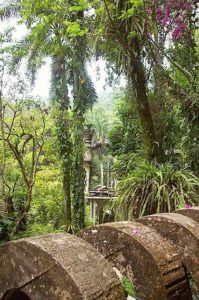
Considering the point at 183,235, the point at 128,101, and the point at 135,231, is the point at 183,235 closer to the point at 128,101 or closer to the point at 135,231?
the point at 135,231

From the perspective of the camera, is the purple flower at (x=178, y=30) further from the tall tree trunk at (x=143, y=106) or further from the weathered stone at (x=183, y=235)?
the weathered stone at (x=183, y=235)

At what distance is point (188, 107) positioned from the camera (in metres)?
5.80

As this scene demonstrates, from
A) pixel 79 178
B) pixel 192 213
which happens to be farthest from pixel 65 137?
pixel 192 213

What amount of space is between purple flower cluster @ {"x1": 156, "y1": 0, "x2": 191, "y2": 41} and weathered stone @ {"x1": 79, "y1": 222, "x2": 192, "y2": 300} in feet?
14.2

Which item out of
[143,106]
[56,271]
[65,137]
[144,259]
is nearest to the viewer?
[56,271]

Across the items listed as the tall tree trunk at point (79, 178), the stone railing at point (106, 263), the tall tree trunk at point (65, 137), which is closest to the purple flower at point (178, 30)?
the stone railing at point (106, 263)

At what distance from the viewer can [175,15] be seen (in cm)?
525

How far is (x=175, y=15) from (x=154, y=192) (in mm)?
2691

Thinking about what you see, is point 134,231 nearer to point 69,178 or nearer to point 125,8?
point 125,8

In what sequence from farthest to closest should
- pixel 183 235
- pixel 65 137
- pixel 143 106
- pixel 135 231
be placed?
1. pixel 65 137
2. pixel 143 106
3. pixel 183 235
4. pixel 135 231

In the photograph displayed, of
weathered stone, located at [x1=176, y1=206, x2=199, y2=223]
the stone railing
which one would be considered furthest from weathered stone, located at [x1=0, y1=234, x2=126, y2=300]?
weathered stone, located at [x1=176, y1=206, x2=199, y2=223]

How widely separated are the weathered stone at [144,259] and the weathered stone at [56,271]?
0.24m

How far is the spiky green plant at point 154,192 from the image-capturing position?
13.2ft

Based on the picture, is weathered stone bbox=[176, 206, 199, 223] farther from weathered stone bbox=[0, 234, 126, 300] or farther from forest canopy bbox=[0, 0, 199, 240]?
forest canopy bbox=[0, 0, 199, 240]
